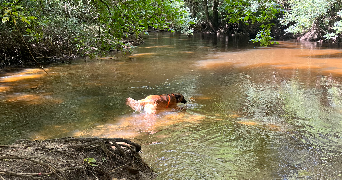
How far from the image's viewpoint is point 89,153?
372cm

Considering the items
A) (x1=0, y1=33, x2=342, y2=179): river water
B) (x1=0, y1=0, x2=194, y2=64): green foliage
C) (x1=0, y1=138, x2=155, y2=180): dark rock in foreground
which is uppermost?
(x1=0, y1=0, x2=194, y2=64): green foliage

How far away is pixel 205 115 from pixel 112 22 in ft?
13.5

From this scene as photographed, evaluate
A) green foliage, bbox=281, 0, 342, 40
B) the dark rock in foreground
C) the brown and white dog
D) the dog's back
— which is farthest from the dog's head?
green foliage, bbox=281, 0, 342, 40

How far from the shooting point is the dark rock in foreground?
3070 millimetres

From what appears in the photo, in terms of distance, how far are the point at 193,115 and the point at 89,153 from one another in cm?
549

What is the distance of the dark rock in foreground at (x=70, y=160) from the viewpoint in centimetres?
307

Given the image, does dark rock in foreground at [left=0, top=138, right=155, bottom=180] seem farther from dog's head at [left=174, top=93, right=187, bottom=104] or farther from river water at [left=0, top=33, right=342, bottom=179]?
dog's head at [left=174, top=93, right=187, bottom=104]

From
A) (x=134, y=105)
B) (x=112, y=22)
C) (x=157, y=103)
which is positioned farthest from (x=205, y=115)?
(x=112, y=22)

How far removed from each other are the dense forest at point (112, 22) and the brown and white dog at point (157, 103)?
6.41 feet

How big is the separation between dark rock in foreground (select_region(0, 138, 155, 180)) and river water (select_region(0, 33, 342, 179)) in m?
1.63

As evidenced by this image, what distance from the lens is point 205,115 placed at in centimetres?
894

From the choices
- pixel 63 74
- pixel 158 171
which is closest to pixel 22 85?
pixel 63 74

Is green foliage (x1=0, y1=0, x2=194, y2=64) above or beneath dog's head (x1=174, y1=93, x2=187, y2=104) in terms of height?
above

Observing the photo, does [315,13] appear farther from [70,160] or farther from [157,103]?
[70,160]
